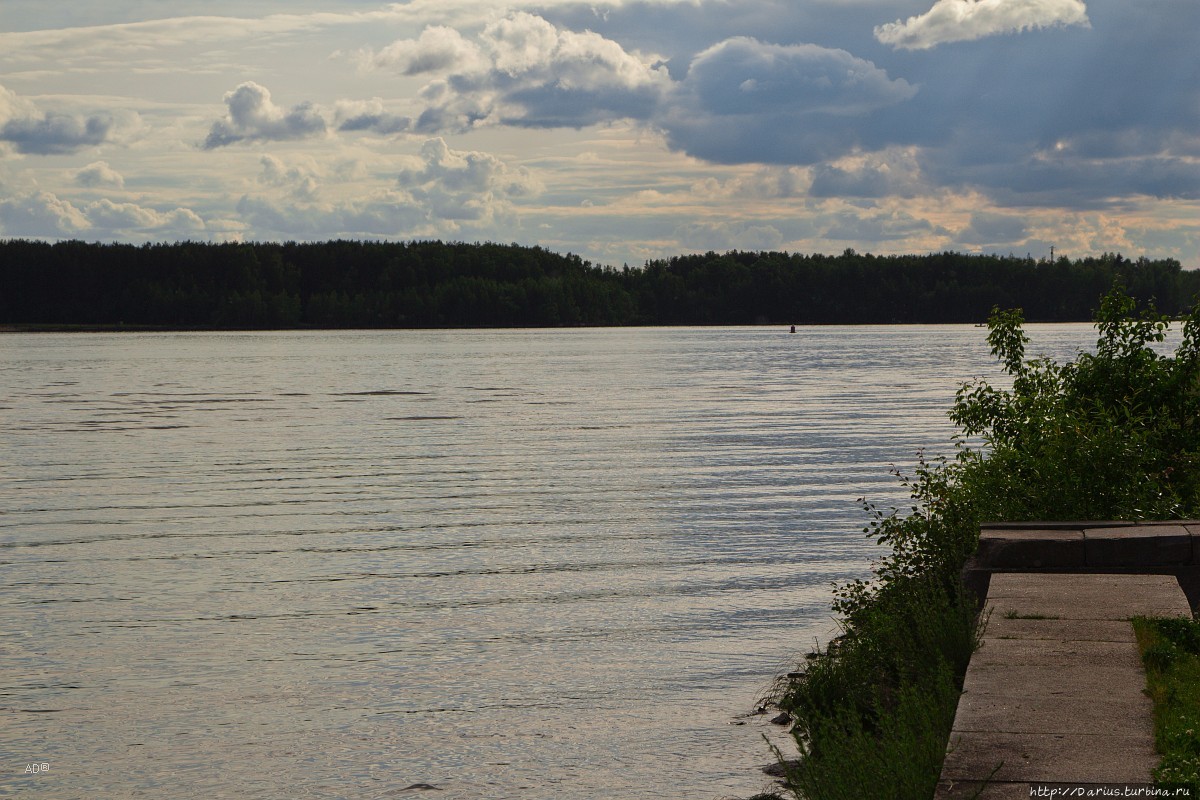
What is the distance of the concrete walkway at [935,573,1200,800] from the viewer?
5637 mm

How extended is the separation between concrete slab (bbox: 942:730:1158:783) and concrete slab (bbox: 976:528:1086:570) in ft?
12.5

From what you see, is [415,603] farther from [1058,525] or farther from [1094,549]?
[1094,549]

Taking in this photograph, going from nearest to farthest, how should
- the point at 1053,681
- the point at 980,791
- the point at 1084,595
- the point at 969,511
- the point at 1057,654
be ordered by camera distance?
the point at 980,791, the point at 1053,681, the point at 1057,654, the point at 1084,595, the point at 969,511

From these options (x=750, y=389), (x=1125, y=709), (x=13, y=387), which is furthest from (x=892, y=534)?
(x=13, y=387)

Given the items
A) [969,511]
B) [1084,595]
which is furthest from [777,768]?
[969,511]

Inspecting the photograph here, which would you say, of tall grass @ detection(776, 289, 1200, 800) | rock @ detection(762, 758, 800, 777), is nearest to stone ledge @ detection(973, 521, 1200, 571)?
tall grass @ detection(776, 289, 1200, 800)

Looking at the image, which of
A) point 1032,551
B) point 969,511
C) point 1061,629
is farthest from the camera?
point 969,511

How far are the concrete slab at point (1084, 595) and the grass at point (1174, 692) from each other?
0.32 m

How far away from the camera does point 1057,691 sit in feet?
21.9

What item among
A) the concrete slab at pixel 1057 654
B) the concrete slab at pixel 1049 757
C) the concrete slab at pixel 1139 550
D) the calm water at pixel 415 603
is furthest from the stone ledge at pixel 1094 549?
the concrete slab at pixel 1049 757

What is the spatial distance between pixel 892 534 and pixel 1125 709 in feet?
20.9

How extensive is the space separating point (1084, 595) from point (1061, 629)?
39.6 inches

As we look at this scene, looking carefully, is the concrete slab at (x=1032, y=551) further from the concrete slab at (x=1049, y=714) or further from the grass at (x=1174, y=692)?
the concrete slab at (x=1049, y=714)

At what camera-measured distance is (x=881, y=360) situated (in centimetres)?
9831
